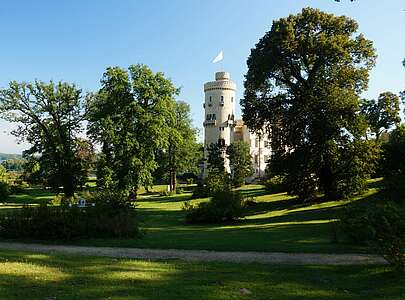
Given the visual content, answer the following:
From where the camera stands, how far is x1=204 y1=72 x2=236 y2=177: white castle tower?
91.4m

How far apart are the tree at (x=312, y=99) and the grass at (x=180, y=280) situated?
69.2ft

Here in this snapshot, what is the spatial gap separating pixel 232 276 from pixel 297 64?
1054 inches

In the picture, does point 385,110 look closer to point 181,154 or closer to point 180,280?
point 181,154

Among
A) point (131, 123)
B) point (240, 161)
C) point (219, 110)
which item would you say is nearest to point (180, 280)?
point (131, 123)

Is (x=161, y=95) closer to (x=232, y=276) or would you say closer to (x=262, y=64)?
(x=262, y=64)

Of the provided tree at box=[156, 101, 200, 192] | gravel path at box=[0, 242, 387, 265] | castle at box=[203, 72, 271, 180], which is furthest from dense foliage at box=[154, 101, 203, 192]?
gravel path at box=[0, 242, 387, 265]

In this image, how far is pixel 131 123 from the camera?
45406 millimetres

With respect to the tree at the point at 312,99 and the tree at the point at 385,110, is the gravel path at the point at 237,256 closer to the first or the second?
the tree at the point at 312,99

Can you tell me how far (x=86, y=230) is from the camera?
58.2 feet

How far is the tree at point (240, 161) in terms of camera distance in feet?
219

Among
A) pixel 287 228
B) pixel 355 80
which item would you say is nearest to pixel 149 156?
pixel 355 80

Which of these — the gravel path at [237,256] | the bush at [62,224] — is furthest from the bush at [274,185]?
the gravel path at [237,256]

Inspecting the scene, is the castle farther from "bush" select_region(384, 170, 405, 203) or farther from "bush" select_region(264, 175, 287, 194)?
"bush" select_region(384, 170, 405, 203)

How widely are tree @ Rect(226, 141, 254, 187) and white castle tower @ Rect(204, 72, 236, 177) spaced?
46.1 ft
